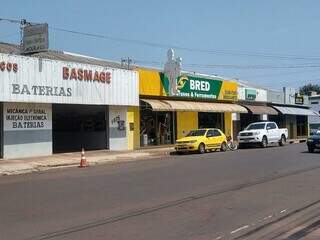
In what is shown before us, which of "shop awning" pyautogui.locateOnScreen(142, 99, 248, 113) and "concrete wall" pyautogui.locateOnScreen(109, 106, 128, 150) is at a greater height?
"shop awning" pyautogui.locateOnScreen(142, 99, 248, 113)

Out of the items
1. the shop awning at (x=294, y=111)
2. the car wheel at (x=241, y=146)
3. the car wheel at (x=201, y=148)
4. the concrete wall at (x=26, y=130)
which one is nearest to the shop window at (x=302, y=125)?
the shop awning at (x=294, y=111)

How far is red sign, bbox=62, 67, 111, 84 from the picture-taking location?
106 ft

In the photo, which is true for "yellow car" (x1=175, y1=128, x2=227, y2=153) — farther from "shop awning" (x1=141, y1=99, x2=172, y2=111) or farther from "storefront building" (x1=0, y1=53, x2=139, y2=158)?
"storefront building" (x1=0, y1=53, x2=139, y2=158)

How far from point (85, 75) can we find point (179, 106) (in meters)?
9.65

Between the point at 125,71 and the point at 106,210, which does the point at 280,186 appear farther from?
the point at 125,71

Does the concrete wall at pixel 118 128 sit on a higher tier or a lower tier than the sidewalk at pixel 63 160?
higher

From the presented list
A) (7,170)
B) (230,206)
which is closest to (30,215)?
(230,206)

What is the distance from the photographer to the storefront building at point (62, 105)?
2902 centimetres

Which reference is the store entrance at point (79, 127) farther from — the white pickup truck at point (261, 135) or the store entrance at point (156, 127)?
the white pickup truck at point (261, 135)

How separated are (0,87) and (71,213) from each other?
57.7 feet

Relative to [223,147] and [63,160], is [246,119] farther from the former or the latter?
[63,160]

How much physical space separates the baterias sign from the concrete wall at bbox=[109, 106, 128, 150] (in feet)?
2.34

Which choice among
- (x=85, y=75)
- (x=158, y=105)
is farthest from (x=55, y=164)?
(x=158, y=105)

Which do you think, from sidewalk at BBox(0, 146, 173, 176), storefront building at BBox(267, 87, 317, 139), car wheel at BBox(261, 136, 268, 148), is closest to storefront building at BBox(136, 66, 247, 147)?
sidewalk at BBox(0, 146, 173, 176)
